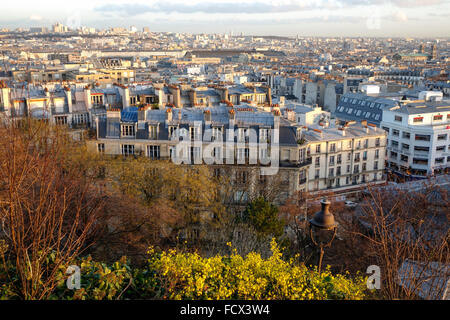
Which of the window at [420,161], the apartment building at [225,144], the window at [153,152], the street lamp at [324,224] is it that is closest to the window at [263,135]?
the apartment building at [225,144]

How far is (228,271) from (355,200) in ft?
92.7

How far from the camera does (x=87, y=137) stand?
2584 centimetres

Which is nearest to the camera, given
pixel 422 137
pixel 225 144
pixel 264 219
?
pixel 264 219

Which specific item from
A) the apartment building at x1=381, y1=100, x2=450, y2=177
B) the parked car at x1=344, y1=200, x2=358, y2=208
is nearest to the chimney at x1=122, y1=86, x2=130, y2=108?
the parked car at x1=344, y1=200, x2=358, y2=208

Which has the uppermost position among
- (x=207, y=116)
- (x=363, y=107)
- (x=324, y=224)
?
(x=324, y=224)

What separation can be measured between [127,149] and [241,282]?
17923 mm

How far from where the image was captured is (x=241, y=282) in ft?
27.5

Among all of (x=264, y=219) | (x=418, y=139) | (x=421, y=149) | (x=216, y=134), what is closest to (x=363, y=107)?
(x=418, y=139)

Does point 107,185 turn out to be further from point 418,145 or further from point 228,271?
point 418,145

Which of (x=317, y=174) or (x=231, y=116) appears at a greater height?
(x=231, y=116)

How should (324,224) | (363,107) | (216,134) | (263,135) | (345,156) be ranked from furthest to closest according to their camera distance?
(363,107), (345,156), (216,134), (263,135), (324,224)

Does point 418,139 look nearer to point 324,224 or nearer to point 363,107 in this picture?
point 363,107
